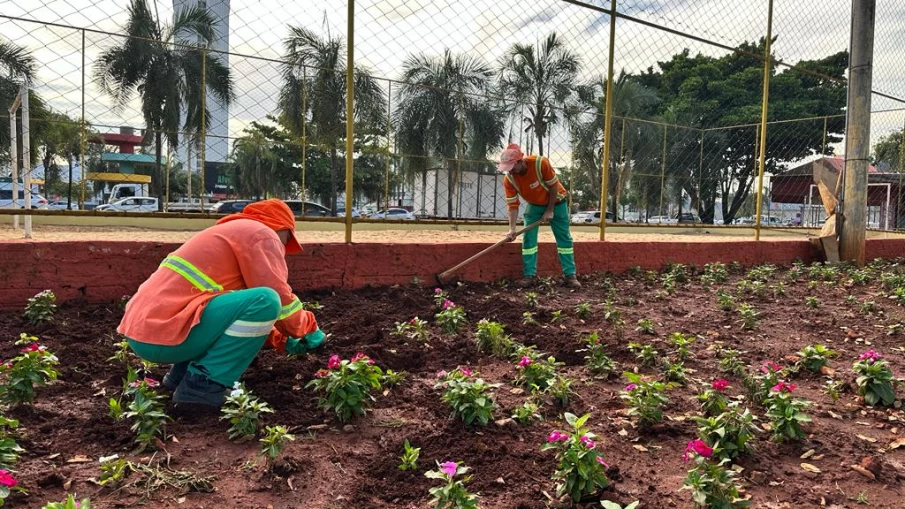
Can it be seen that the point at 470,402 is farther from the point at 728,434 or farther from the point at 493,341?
the point at 493,341

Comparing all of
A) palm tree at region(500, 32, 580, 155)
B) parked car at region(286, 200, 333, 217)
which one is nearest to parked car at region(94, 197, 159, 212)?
parked car at region(286, 200, 333, 217)

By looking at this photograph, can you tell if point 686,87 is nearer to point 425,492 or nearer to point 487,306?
point 487,306

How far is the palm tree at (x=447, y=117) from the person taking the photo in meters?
11.7

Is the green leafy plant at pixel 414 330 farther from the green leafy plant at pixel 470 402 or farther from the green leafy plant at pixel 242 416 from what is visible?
the green leafy plant at pixel 242 416

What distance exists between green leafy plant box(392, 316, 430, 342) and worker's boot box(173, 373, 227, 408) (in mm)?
1357

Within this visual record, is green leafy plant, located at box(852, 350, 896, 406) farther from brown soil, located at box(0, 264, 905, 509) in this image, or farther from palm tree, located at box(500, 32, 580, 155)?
palm tree, located at box(500, 32, 580, 155)

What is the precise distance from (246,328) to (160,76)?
17104 millimetres

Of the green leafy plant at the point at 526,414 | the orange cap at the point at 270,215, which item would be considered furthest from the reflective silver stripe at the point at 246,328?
the green leafy plant at the point at 526,414

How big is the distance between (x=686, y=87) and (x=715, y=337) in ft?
102

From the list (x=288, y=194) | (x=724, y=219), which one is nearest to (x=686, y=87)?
(x=724, y=219)

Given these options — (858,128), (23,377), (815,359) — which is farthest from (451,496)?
(858,128)

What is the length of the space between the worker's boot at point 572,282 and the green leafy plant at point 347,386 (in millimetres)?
3723

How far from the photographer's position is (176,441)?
2.28 metres

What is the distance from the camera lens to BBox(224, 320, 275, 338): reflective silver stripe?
8.06 ft
